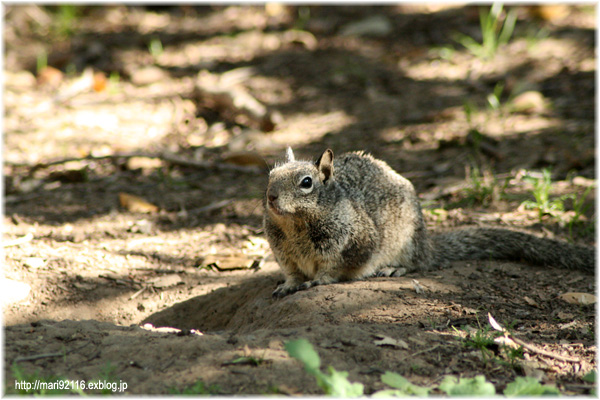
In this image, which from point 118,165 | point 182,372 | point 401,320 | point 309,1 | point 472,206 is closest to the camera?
point 182,372

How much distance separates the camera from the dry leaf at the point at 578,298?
3.79 m

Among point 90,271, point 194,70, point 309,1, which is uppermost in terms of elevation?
point 309,1

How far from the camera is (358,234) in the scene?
4082 millimetres

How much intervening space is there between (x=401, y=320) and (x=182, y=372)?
1.30 m

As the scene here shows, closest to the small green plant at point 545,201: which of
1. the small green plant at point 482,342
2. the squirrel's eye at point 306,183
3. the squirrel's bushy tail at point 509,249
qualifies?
the squirrel's bushy tail at point 509,249

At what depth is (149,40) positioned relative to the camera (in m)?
9.70

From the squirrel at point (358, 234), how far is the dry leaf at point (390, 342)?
1108 mm

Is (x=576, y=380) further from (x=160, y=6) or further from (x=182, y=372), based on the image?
(x=160, y=6)

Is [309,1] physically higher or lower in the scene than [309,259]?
higher

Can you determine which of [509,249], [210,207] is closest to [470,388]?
[509,249]

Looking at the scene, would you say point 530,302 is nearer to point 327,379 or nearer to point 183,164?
point 327,379

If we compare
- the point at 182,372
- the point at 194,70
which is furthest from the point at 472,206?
the point at 194,70

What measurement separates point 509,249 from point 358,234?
126 centimetres

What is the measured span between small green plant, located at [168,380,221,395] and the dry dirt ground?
1cm
